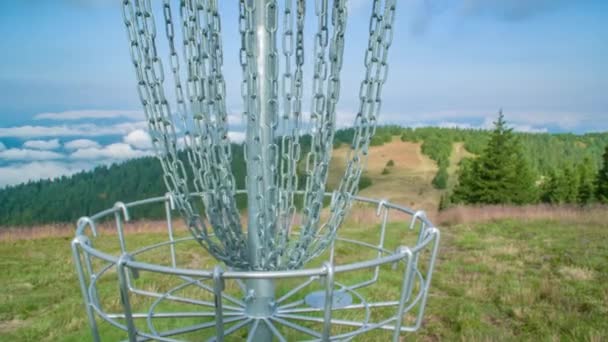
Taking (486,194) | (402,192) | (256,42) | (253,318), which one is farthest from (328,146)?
(402,192)

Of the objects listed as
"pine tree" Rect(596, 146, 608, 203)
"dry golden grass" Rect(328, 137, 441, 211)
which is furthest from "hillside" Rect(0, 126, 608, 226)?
"pine tree" Rect(596, 146, 608, 203)

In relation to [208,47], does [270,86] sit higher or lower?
lower

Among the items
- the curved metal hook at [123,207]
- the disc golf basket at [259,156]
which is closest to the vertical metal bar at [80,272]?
the disc golf basket at [259,156]

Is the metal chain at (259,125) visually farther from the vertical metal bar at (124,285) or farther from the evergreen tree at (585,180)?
the evergreen tree at (585,180)

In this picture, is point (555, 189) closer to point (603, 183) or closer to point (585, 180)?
point (585, 180)

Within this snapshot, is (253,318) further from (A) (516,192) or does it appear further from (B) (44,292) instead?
(A) (516,192)

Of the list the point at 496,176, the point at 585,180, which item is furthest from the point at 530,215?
the point at 585,180
